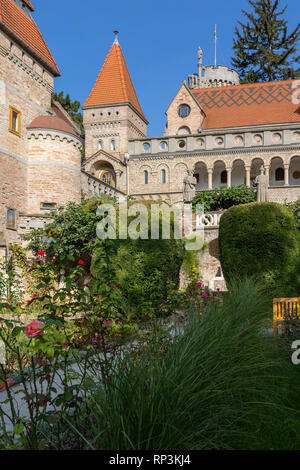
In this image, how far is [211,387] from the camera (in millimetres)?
2656

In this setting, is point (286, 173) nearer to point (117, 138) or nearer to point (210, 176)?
point (210, 176)

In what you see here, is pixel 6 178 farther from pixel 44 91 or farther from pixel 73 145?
pixel 44 91

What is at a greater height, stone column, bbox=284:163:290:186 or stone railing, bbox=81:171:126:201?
stone column, bbox=284:163:290:186

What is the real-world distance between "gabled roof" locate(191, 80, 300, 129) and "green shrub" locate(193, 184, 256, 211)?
376 inches

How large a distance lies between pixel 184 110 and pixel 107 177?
870 centimetres

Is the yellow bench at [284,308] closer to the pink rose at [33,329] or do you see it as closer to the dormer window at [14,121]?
the pink rose at [33,329]

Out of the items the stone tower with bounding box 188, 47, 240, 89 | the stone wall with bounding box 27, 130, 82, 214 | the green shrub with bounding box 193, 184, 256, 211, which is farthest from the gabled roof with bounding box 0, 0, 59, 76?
the stone tower with bounding box 188, 47, 240, 89

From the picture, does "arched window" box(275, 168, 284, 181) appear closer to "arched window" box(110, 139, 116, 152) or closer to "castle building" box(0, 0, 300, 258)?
"castle building" box(0, 0, 300, 258)

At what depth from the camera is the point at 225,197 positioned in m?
23.7

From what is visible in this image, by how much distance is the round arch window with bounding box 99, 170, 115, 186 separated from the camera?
100 ft

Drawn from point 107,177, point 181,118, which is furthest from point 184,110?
point 107,177

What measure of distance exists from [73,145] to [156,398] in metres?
18.7

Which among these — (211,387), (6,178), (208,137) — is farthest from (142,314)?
(208,137)

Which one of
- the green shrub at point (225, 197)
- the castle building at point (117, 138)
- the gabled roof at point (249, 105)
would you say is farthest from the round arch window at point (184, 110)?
the green shrub at point (225, 197)
